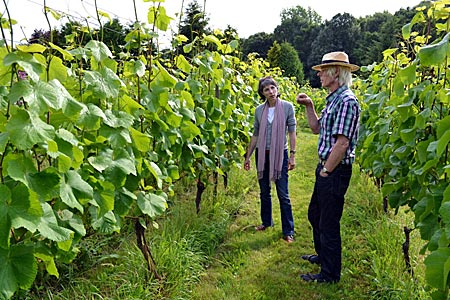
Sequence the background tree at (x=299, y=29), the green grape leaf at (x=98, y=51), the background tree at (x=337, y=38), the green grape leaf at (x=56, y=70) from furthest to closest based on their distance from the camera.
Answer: the background tree at (x=299, y=29), the background tree at (x=337, y=38), the green grape leaf at (x=98, y=51), the green grape leaf at (x=56, y=70)

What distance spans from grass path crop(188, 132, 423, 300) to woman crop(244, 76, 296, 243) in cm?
38

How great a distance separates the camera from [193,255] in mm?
3396

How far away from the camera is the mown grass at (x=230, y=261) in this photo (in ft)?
9.43

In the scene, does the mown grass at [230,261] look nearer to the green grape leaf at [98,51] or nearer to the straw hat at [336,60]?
the green grape leaf at [98,51]

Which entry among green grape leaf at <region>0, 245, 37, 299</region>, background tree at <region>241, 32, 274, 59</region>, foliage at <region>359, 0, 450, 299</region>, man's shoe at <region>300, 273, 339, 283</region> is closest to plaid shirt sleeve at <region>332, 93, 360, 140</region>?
foliage at <region>359, 0, 450, 299</region>

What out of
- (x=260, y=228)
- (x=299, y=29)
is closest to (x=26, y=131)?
(x=260, y=228)

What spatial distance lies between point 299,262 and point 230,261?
2.19 ft

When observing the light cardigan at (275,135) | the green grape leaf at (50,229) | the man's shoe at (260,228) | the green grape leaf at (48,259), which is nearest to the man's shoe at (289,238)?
the man's shoe at (260,228)

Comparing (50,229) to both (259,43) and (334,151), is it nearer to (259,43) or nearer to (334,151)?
(334,151)

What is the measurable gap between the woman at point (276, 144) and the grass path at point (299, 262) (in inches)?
15.0

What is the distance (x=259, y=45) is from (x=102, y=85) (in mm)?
56941

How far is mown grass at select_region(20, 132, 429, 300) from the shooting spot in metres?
2.88

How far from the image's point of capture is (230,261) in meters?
3.69

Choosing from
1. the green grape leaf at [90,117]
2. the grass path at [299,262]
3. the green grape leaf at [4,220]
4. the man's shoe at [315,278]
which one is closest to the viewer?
the green grape leaf at [4,220]
